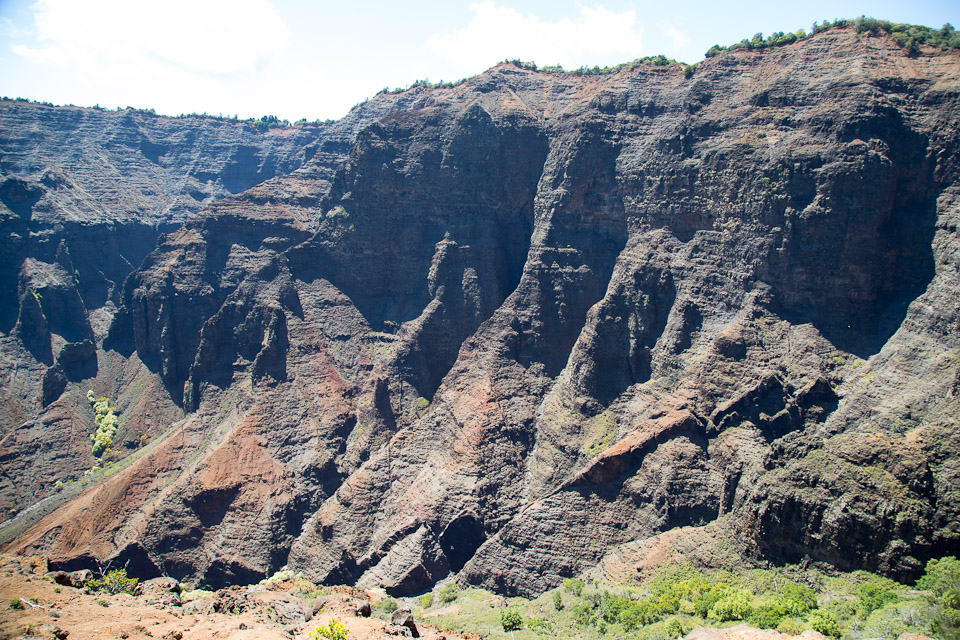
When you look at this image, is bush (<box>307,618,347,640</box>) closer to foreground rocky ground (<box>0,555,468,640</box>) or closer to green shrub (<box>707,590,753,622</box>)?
foreground rocky ground (<box>0,555,468,640</box>)

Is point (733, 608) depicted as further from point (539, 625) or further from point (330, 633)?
point (330, 633)

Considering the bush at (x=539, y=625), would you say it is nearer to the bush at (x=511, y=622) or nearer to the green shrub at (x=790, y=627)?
the bush at (x=511, y=622)

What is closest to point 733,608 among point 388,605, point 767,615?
point 767,615

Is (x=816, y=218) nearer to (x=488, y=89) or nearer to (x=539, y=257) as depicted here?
(x=539, y=257)

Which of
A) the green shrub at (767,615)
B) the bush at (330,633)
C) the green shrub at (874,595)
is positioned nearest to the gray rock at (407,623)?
the bush at (330,633)

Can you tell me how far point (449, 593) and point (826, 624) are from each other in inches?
909

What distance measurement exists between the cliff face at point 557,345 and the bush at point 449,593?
0.85 m

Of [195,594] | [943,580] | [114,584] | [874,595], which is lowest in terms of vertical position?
[195,594]

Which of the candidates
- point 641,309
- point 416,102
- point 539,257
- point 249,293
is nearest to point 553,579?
point 641,309

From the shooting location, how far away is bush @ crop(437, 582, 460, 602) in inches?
1741

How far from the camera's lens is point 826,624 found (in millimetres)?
28562

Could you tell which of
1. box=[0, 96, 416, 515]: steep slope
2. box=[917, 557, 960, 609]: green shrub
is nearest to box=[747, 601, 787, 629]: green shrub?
box=[917, 557, 960, 609]: green shrub

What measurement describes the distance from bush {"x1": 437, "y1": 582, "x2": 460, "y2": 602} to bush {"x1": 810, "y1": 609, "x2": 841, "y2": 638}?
22002mm

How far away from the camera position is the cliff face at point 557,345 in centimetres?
3884
